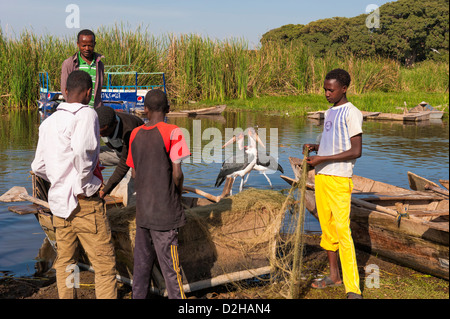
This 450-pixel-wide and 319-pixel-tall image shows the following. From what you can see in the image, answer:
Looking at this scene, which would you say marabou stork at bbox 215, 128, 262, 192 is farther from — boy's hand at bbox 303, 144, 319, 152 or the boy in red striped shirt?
the boy in red striped shirt

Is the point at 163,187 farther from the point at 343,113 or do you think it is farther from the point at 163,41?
the point at 163,41

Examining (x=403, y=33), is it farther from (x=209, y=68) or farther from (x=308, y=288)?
(x=308, y=288)

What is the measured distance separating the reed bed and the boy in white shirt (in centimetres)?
1992

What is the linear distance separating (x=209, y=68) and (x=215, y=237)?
2226 cm

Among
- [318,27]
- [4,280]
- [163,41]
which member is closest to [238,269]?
[4,280]

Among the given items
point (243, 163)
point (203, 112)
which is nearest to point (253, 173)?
point (243, 163)

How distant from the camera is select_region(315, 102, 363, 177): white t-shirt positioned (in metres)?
4.21

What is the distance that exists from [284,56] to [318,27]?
25.4 meters

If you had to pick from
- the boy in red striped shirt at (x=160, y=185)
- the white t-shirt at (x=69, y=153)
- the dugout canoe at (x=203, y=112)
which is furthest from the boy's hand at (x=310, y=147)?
the dugout canoe at (x=203, y=112)

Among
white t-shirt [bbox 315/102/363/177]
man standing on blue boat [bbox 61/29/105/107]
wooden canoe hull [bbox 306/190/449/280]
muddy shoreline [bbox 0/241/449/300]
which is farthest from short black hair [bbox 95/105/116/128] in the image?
wooden canoe hull [bbox 306/190/449/280]

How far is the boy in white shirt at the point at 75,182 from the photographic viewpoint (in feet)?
12.3

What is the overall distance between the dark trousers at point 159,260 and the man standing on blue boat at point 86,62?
234cm

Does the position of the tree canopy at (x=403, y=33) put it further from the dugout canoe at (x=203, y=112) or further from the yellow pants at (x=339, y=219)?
the yellow pants at (x=339, y=219)

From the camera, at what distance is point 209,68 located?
2611cm
